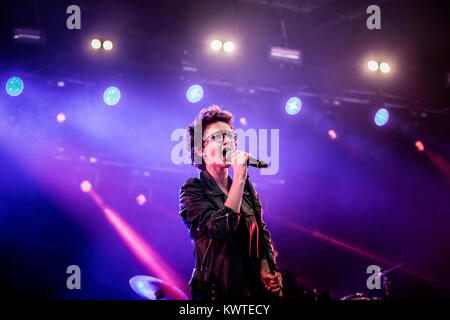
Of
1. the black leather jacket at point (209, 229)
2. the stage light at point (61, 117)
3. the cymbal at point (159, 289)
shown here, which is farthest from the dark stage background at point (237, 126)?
the black leather jacket at point (209, 229)

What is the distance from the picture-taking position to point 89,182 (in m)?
7.73

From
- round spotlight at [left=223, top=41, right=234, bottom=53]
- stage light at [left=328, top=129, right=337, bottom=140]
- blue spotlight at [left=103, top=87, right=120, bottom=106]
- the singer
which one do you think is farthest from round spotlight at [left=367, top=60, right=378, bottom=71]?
the singer

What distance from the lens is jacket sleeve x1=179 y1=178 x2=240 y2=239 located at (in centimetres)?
205

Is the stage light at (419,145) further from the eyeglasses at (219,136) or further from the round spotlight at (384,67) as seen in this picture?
the eyeglasses at (219,136)

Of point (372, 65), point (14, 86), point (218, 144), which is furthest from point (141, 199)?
point (218, 144)

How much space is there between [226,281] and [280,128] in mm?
6338

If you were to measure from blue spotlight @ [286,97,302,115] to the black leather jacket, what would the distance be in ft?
18.2

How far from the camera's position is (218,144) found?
2447 mm

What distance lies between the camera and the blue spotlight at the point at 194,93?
23.7ft

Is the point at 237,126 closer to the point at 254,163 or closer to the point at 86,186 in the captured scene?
the point at 86,186

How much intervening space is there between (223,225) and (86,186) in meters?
6.23
